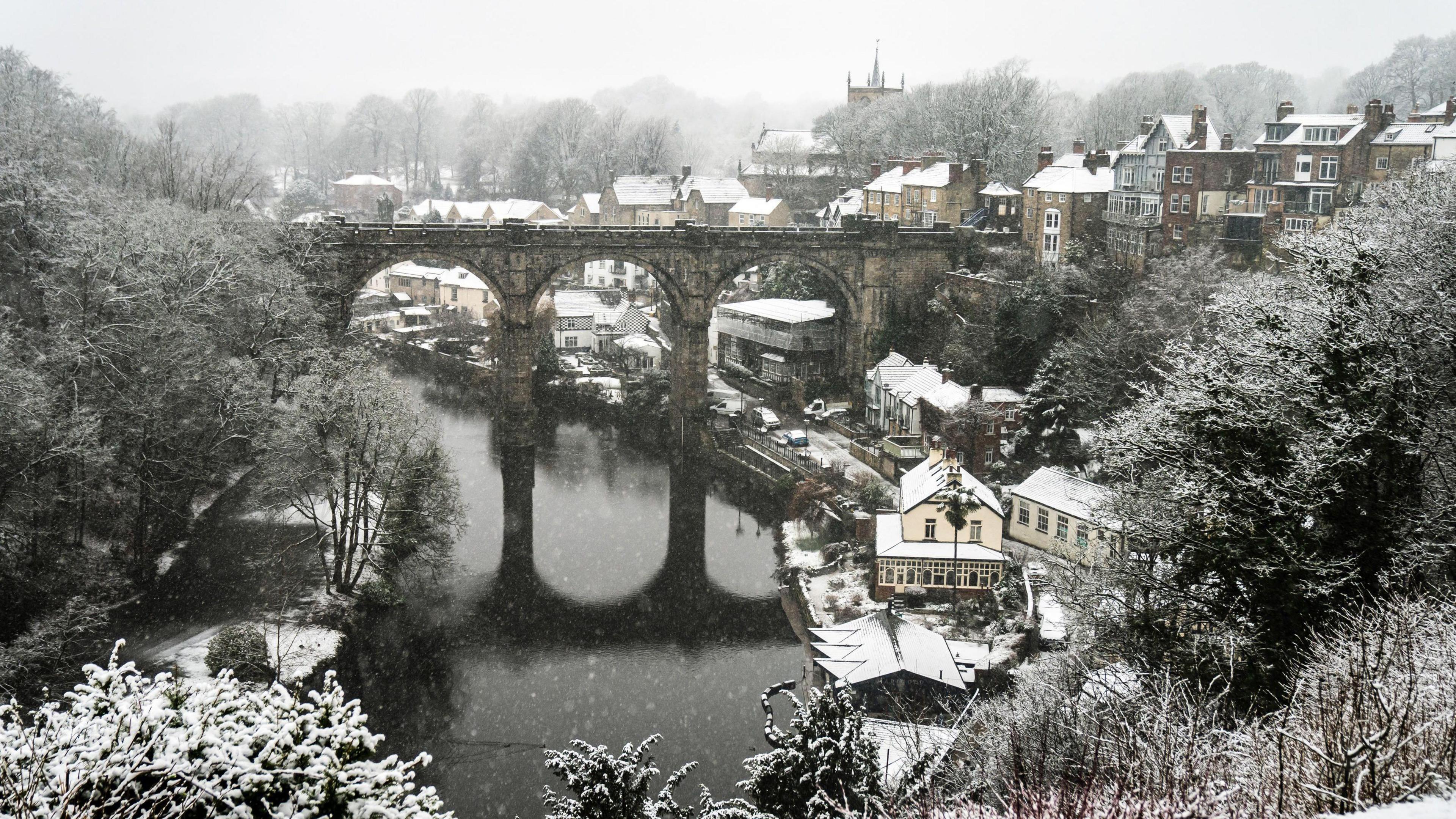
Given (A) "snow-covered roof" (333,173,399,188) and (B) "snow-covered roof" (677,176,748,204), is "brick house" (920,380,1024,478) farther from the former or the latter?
(A) "snow-covered roof" (333,173,399,188)

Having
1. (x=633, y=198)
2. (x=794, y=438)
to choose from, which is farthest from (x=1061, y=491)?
(x=633, y=198)

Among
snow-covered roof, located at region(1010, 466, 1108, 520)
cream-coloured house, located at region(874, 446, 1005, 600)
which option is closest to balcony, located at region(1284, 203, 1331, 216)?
snow-covered roof, located at region(1010, 466, 1108, 520)

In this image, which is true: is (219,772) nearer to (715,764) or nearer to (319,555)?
(715,764)

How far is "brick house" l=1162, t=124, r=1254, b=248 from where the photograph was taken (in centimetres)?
3816

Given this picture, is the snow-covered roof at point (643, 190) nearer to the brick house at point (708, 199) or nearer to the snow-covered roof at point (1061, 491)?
the brick house at point (708, 199)

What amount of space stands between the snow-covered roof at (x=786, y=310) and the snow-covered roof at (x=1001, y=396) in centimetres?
1240

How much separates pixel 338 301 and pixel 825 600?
2315cm

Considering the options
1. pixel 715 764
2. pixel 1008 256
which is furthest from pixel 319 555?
pixel 1008 256

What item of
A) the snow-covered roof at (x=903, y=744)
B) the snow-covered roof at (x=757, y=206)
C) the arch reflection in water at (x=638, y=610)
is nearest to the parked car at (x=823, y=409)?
the arch reflection in water at (x=638, y=610)

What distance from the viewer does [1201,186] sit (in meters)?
38.3

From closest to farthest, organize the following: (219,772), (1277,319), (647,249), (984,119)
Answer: (219,772), (1277,319), (647,249), (984,119)

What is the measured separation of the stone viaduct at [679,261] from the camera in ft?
135

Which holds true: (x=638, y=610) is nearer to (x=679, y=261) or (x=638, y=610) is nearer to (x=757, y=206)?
(x=679, y=261)

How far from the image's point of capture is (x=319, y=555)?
2855 cm
